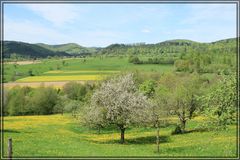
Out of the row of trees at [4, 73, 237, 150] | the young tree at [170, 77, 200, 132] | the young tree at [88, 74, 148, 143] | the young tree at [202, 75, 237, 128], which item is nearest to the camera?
the young tree at [202, 75, 237, 128]

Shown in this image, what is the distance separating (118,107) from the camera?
3956 centimetres

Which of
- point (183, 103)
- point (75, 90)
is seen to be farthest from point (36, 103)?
point (183, 103)

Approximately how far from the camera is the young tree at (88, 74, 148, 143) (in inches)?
1549

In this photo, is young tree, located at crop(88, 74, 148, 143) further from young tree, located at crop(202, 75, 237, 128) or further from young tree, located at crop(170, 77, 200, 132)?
young tree, located at crop(202, 75, 237, 128)

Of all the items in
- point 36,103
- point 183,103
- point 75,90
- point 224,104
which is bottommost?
point 36,103

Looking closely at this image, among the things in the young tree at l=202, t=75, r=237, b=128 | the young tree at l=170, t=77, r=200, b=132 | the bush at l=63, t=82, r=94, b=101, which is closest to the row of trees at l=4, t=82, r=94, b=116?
the bush at l=63, t=82, r=94, b=101

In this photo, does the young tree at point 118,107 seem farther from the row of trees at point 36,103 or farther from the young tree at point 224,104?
the row of trees at point 36,103

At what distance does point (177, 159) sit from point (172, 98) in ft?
93.7

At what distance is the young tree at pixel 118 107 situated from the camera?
39344mm

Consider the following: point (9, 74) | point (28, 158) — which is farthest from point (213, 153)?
point (9, 74)

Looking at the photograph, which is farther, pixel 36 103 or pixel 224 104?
pixel 36 103

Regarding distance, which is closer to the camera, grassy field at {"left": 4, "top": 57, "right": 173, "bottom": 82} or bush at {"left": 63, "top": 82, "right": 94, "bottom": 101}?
bush at {"left": 63, "top": 82, "right": 94, "bottom": 101}

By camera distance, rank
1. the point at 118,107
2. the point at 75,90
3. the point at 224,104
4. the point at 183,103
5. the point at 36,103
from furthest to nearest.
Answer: the point at 75,90, the point at 36,103, the point at 183,103, the point at 118,107, the point at 224,104

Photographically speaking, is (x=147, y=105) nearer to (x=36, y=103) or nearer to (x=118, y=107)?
(x=118, y=107)
